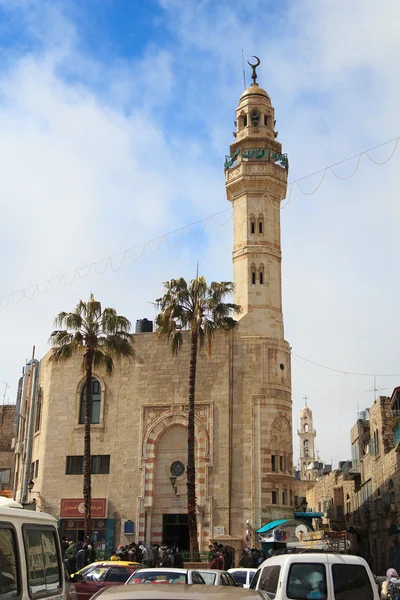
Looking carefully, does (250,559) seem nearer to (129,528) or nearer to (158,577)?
(129,528)

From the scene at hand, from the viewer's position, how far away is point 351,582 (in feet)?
29.3

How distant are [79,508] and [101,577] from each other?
20720mm

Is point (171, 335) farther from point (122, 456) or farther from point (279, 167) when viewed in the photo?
point (279, 167)

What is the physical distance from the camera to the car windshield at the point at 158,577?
13.0m

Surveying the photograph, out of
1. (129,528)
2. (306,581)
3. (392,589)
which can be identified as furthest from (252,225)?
(306,581)

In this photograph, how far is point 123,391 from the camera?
122 ft

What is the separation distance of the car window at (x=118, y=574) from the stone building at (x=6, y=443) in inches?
1564

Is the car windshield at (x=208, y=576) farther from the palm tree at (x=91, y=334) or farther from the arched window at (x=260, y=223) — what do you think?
the arched window at (x=260, y=223)

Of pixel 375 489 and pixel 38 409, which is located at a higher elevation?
pixel 38 409

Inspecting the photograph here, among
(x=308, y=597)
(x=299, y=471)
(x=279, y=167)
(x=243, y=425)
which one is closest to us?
(x=308, y=597)

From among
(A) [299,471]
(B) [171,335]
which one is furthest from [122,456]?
(A) [299,471]

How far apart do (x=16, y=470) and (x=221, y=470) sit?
1669 centimetres

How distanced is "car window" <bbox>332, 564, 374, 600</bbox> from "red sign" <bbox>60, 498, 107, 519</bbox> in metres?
27.8

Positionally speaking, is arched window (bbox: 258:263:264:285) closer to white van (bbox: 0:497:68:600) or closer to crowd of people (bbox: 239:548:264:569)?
crowd of people (bbox: 239:548:264:569)
